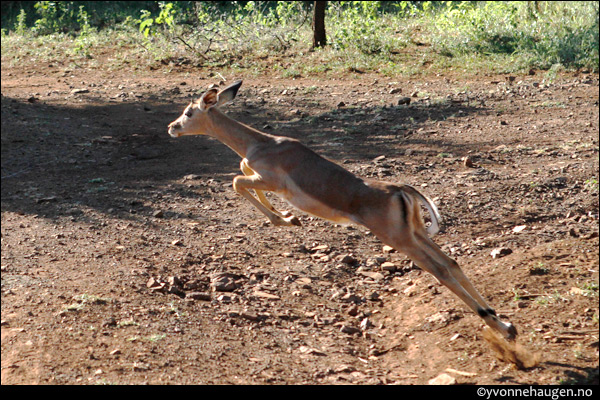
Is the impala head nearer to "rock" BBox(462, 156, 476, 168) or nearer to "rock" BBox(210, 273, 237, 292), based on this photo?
"rock" BBox(210, 273, 237, 292)

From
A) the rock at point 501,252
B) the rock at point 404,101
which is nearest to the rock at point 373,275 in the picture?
the rock at point 501,252

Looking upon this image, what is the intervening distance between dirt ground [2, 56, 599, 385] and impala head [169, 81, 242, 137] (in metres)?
1.36

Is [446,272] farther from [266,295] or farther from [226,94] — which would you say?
[226,94]

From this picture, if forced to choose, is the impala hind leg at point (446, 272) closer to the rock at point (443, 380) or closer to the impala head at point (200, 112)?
the rock at point (443, 380)

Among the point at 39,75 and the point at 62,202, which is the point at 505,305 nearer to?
the point at 62,202

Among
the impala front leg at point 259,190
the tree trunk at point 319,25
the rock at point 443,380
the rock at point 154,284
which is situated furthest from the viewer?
the tree trunk at point 319,25

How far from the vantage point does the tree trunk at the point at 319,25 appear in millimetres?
16859

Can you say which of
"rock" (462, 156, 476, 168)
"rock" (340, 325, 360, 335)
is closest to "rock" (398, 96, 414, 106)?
"rock" (462, 156, 476, 168)

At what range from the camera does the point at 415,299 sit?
6633 millimetres

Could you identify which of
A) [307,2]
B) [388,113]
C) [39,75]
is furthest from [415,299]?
[307,2]

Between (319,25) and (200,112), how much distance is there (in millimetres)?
10547

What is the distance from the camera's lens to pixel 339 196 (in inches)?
235

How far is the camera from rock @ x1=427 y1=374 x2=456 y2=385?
4.98m

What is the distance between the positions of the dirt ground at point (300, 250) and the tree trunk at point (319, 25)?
12.8 ft
